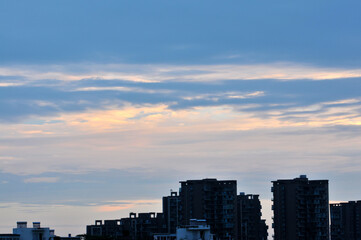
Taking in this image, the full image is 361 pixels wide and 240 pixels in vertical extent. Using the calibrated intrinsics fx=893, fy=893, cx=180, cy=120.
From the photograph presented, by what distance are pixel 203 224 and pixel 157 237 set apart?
9.18m

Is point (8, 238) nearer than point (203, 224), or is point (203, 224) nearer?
point (8, 238)

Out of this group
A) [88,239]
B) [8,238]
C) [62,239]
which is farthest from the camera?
[88,239]

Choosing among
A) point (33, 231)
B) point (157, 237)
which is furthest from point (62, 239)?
point (157, 237)

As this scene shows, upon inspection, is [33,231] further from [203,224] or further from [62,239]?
[203,224]

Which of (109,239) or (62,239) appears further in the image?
(109,239)

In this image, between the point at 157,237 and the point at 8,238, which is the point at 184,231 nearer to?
the point at 157,237

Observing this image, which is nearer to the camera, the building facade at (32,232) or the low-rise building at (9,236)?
the low-rise building at (9,236)

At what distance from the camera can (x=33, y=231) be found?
157m

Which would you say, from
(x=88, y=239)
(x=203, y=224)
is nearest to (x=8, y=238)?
(x=88, y=239)

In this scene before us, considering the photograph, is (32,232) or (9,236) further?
(32,232)

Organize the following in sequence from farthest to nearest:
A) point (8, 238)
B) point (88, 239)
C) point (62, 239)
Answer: point (88, 239)
point (62, 239)
point (8, 238)

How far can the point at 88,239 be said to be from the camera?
582ft

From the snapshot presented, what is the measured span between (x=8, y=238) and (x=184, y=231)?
32931 millimetres

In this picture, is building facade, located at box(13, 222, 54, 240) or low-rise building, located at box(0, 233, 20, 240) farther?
building facade, located at box(13, 222, 54, 240)
